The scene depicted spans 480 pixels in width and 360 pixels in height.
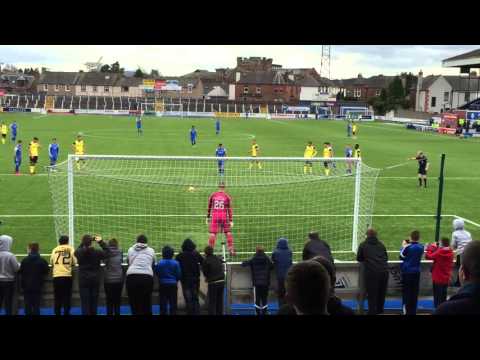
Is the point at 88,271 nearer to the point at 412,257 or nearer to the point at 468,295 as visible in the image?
the point at 412,257

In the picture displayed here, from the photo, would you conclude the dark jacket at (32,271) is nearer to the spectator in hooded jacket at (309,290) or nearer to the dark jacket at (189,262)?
the dark jacket at (189,262)

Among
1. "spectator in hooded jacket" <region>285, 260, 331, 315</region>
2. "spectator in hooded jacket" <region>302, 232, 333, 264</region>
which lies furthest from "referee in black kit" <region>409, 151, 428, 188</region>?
"spectator in hooded jacket" <region>285, 260, 331, 315</region>

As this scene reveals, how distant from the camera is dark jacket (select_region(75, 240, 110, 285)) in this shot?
8602 mm

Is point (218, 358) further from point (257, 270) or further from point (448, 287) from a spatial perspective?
point (448, 287)

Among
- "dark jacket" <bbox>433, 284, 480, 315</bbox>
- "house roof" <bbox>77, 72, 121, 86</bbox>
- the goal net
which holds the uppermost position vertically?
"house roof" <bbox>77, 72, 121, 86</bbox>

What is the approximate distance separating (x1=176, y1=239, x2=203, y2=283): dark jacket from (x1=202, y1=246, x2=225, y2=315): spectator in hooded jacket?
0.44 feet

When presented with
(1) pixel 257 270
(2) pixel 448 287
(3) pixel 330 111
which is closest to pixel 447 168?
(2) pixel 448 287

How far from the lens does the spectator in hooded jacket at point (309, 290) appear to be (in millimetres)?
2699

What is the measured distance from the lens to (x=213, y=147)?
37969mm

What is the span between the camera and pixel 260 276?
9023 mm

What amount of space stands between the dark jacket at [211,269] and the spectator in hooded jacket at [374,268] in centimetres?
229

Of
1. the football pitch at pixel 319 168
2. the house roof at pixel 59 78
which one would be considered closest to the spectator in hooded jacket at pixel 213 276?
the football pitch at pixel 319 168

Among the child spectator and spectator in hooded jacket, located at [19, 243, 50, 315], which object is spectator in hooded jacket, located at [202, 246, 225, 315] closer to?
the child spectator
